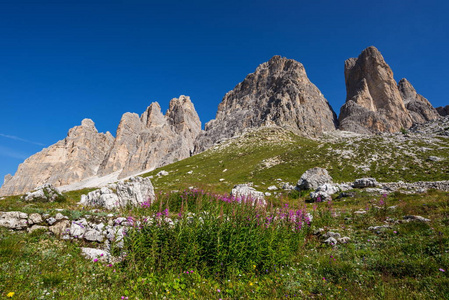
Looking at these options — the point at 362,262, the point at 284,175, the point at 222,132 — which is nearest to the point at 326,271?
the point at 362,262

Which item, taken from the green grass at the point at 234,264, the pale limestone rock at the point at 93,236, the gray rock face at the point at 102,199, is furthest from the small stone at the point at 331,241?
the gray rock face at the point at 102,199

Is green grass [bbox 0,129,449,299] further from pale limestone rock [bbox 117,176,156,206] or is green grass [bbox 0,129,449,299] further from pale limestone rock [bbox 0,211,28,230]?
pale limestone rock [bbox 117,176,156,206]

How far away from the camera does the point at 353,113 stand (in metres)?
192

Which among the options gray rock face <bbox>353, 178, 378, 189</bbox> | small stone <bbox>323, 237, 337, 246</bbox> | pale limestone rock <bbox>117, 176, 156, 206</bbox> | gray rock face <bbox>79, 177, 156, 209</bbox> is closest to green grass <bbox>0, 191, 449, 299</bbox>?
small stone <bbox>323, 237, 337, 246</bbox>

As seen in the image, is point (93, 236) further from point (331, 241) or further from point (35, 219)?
point (331, 241)

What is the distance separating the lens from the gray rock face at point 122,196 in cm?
1758

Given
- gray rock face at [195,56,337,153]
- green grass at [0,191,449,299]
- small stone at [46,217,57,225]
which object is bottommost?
green grass at [0,191,449,299]

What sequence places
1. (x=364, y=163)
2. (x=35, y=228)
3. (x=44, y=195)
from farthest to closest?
(x=364, y=163), (x=44, y=195), (x=35, y=228)

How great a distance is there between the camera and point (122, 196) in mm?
18594

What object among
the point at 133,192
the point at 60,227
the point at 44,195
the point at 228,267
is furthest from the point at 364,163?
the point at 44,195

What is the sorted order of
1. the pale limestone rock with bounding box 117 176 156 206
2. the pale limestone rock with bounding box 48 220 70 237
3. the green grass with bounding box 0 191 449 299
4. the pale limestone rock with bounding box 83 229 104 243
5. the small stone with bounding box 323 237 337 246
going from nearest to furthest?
the green grass with bounding box 0 191 449 299
the pale limestone rock with bounding box 48 220 70 237
the pale limestone rock with bounding box 83 229 104 243
the small stone with bounding box 323 237 337 246
the pale limestone rock with bounding box 117 176 156 206

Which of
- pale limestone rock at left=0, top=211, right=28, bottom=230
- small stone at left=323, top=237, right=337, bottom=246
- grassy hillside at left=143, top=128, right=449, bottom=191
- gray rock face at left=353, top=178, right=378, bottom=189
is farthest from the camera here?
grassy hillside at left=143, top=128, right=449, bottom=191

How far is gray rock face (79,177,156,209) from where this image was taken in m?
17.6

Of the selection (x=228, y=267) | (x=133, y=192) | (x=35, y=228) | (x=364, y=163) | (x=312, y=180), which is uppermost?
(x=364, y=163)
